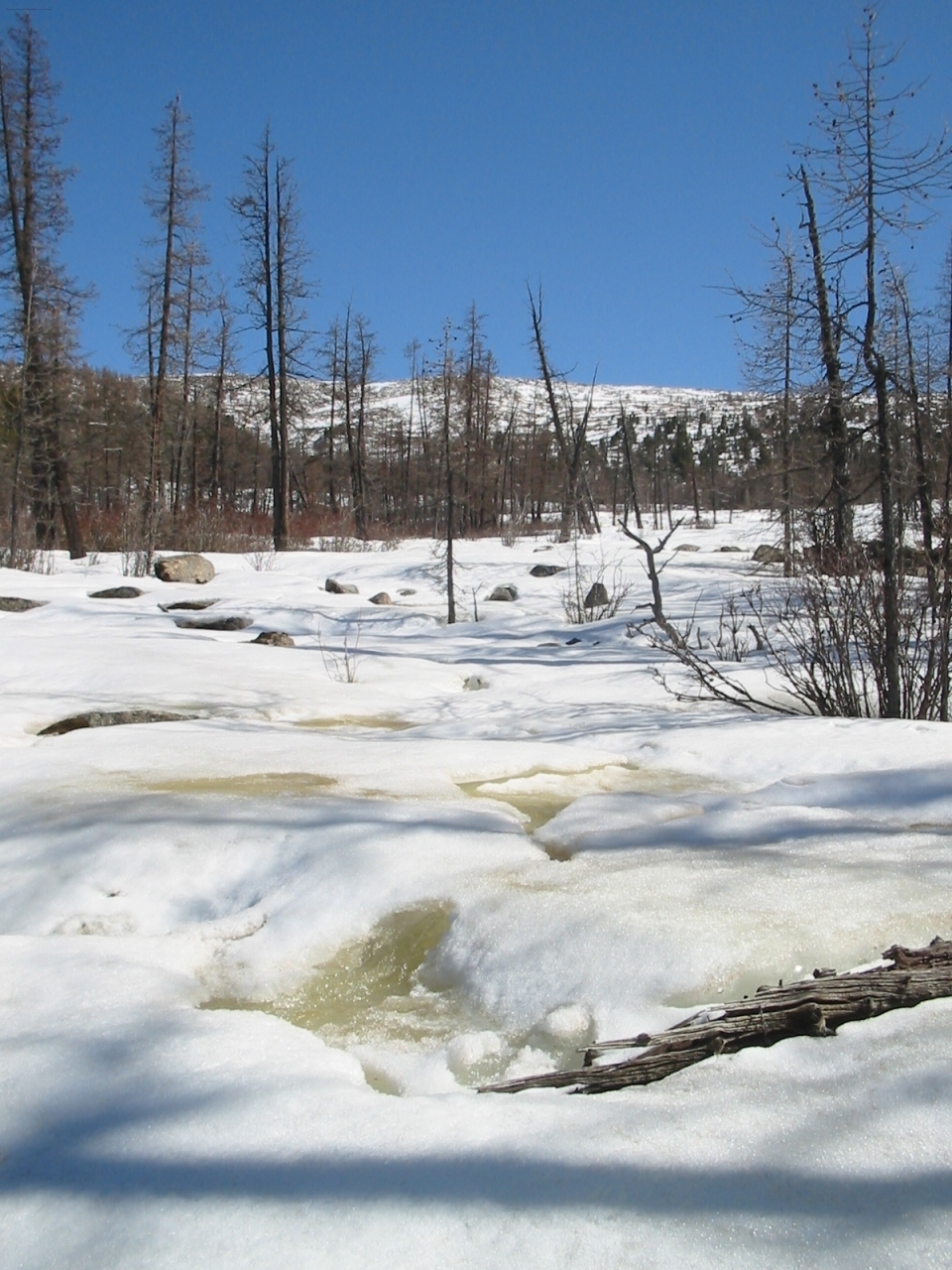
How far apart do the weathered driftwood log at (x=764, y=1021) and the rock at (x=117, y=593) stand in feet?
35.9

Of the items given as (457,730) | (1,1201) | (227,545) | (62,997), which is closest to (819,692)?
(457,730)

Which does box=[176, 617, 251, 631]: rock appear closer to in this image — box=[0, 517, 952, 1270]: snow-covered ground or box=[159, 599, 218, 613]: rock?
box=[159, 599, 218, 613]: rock

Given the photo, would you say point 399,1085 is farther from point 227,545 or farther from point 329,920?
point 227,545

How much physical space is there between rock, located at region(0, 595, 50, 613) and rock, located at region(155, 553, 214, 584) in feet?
10.5

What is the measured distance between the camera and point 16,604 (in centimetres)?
962

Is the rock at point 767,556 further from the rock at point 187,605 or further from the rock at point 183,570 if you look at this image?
the rock at point 187,605

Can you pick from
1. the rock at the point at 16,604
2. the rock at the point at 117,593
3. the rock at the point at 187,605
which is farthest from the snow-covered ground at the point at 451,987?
the rock at the point at 117,593

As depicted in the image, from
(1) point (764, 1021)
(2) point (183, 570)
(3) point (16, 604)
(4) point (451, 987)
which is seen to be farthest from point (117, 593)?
(1) point (764, 1021)

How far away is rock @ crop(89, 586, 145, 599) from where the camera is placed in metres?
11.2

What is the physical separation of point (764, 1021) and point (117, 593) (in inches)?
444

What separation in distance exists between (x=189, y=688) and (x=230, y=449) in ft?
136

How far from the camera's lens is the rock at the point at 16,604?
9539 mm

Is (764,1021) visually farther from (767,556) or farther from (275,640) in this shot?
(767,556)

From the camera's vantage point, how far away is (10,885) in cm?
234
